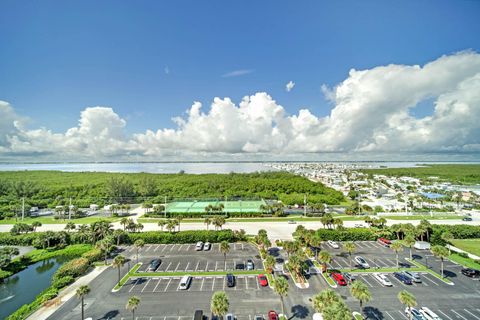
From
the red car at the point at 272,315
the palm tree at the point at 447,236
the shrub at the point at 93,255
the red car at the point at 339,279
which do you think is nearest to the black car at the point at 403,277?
the red car at the point at 339,279

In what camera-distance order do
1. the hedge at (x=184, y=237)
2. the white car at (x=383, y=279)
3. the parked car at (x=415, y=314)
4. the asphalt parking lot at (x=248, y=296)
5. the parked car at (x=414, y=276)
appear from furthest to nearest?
the hedge at (x=184, y=237) < the parked car at (x=414, y=276) < the white car at (x=383, y=279) < the asphalt parking lot at (x=248, y=296) < the parked car at (x=415, y=314)

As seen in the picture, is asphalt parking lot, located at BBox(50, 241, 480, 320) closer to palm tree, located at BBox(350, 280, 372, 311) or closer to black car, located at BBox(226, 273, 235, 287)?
black car, located at BBox(226, 273, 235, 287)

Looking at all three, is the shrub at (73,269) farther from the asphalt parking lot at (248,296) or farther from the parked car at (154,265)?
the parked car at (154,265)

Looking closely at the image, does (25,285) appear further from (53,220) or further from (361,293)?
(361,293)

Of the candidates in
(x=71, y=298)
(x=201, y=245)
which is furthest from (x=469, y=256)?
(x=71, y=298)

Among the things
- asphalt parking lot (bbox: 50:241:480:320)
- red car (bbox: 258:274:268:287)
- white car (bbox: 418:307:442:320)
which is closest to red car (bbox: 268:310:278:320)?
asphalt parking lot (bbox: 50:241:480:320)

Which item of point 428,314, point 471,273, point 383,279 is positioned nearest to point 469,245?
point 471,273
